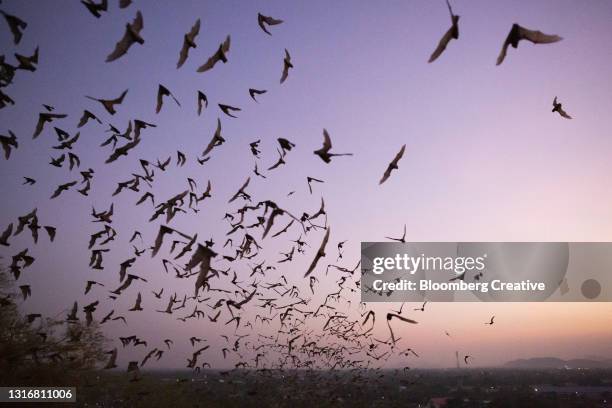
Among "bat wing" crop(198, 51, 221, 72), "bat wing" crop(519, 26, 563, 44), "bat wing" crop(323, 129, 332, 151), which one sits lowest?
"bat wing" crop(323, 129, 332, 151)

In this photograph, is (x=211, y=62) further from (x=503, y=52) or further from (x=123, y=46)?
(x=503, y=52)

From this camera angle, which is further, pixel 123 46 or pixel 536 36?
pixel 123 46

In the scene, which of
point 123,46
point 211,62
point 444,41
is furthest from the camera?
point 211,62

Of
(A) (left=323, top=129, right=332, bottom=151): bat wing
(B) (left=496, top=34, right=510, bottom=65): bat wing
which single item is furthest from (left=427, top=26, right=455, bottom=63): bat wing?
(A) (left=323, top=129, right=332, bottom=151): bat wing

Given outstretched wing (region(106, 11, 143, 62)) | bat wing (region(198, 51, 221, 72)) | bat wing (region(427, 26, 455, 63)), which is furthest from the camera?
bat wing (region(198, 51, 221, 72))

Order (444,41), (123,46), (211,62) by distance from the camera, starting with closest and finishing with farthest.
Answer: (444,41)
(123,46)
(211,62)

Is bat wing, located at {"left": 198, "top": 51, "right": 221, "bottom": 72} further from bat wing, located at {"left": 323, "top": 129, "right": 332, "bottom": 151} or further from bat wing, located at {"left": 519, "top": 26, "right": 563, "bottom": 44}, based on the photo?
bat wing, located at {"left": 519, "top": 26, "right": 563, "bottom": 44}

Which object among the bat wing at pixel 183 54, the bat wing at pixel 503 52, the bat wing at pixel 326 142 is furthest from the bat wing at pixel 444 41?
the bat wing at pixel 183 54

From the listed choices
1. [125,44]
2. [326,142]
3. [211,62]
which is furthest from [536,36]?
[125,44]

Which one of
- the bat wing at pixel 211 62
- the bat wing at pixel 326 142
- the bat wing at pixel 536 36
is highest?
the bat wing at pixel 211 62

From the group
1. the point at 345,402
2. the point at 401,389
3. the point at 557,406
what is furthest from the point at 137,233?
the point at 401,389

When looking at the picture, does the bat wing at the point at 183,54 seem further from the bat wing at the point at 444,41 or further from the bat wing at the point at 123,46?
the bat wing at the point at 444,41

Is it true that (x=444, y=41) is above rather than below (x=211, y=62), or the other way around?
below
